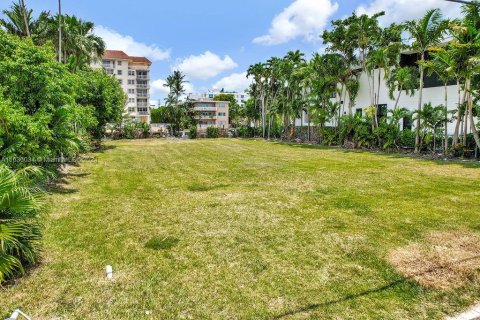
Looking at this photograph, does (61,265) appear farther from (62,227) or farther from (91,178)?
(91,178)

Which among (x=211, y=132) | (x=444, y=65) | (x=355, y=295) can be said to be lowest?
(x=355, y=295)

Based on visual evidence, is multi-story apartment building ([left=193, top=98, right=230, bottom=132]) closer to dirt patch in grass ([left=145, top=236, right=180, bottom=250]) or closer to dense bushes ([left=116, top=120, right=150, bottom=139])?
dense bushes ([left=116, top=120, right=150, bottom=139])

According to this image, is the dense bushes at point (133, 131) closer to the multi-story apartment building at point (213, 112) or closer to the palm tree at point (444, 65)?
the palm tree at point (444, 65)

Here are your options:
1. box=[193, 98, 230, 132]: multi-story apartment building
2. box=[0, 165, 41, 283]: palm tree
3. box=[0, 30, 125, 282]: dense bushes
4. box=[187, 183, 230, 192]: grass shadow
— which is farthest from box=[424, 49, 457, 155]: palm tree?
box=[193, 98, 230, 132]: multi-story apartment building

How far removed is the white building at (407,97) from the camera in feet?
71.5

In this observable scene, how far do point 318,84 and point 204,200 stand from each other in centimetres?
2373

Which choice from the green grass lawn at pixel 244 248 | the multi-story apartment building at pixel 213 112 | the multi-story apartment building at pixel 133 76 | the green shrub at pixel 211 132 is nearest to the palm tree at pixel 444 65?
the green grass lawn at pixel 244 248

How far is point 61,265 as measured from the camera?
568 cm

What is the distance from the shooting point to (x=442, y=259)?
5746mm

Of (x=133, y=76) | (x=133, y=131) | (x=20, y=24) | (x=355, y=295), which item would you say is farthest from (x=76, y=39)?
(x=133, y=76)

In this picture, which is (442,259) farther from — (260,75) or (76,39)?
(260,75)

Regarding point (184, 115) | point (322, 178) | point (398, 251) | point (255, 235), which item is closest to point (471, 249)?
point (398, 251)

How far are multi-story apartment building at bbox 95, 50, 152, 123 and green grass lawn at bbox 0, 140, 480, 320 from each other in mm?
76587

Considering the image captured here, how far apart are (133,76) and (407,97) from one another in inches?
2939
